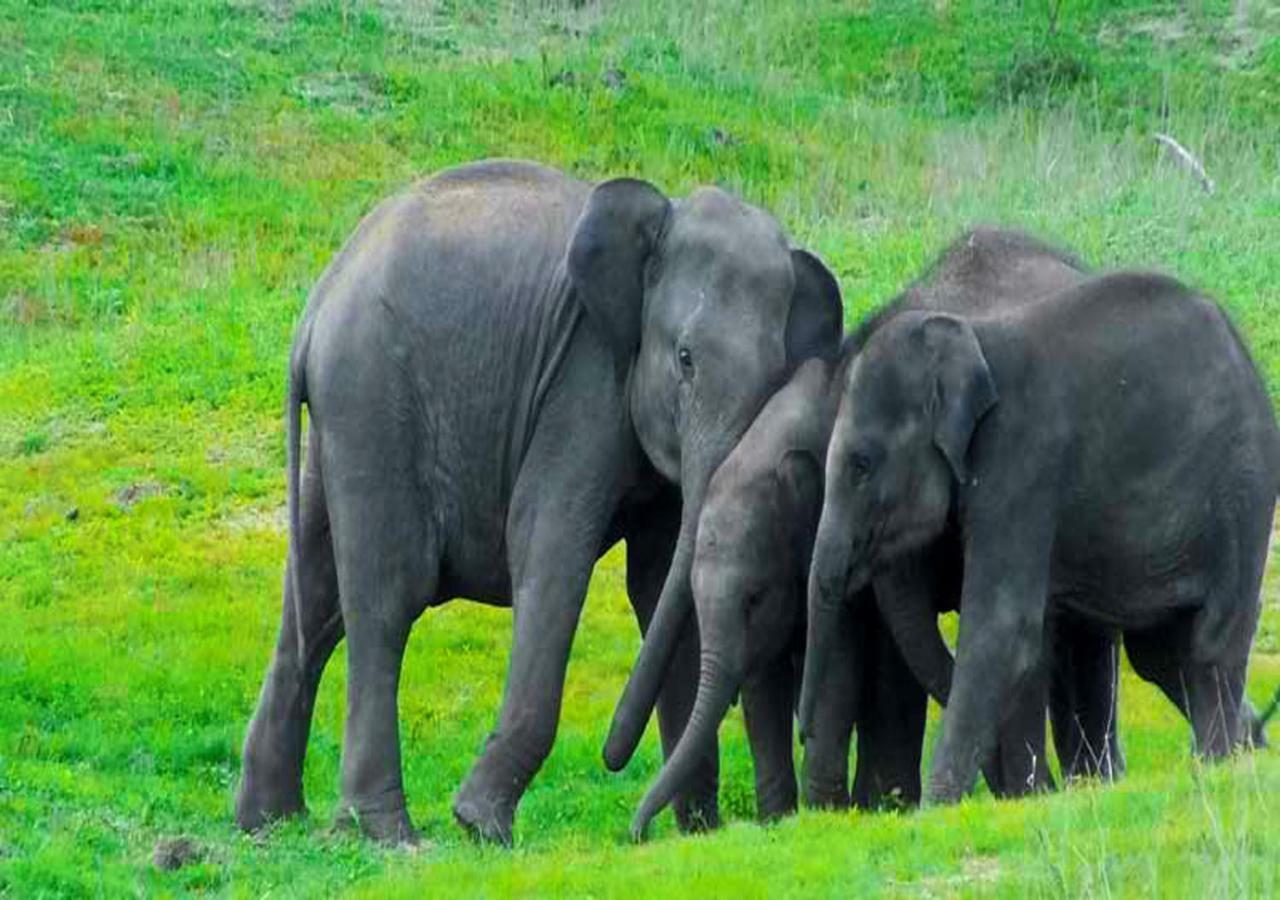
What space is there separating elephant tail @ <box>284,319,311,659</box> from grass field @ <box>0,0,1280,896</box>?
105 centimetres

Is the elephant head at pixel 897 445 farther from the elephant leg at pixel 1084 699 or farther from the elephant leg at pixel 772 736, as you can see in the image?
the elephant leg at pixel 1084 699

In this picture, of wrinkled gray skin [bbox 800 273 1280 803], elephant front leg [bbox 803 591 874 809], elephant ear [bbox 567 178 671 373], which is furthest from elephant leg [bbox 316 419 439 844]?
wrinkled gray skin [bbox 800 273 1280 803]

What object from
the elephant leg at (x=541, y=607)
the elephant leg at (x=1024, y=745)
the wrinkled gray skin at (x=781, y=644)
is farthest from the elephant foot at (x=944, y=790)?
the elephant leg at (x=541, y=607)

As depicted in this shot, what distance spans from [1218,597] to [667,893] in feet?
12.4

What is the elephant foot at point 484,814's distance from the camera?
1499 cm

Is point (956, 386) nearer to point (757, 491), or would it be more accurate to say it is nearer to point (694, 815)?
point (757, 491)

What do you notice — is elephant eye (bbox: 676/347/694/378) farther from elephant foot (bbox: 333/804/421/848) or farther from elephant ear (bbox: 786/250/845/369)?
elephant foot (bbox: 333/804/421/848)

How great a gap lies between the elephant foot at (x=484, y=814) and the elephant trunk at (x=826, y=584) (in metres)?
1.46

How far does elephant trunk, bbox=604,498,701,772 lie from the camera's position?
15.1 meters

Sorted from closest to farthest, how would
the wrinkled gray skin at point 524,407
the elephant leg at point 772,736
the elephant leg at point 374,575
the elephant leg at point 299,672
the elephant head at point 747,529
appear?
the elephant head at point 747,529
the wrinkled gray skin at point 524,407
the elephant leg at point 374,575
the elephant leg at point 772,736
the elephant leg at point 299,672

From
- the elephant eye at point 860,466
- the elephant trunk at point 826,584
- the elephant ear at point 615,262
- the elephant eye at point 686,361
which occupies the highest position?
the elephant ear at point 615,262

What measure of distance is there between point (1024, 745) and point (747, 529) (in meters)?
1.54

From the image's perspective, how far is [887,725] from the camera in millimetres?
15695

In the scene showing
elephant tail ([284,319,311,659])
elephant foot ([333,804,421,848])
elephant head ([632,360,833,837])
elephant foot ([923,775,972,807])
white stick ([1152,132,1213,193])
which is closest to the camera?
elephant foot ([923,775,972,807])
